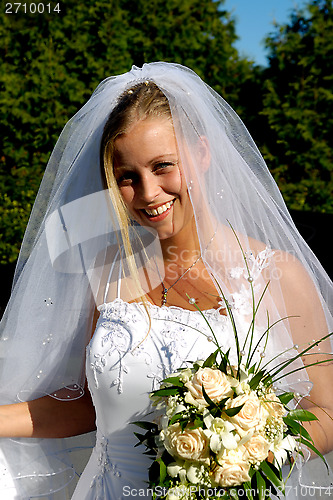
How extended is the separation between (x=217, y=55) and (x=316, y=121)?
122 centimetres

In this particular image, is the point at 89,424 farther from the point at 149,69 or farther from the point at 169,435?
the point at 149,69

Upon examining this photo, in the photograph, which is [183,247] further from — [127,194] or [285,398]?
[285,398]

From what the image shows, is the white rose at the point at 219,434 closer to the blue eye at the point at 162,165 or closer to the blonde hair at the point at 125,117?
the blonde hair at the point at 125,117

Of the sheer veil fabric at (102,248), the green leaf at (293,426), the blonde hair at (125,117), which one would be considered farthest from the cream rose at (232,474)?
the blonde hair at (125,117)

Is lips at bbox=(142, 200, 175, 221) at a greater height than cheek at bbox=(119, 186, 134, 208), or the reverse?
cheek at bbox=(119, 186, 134, 208)

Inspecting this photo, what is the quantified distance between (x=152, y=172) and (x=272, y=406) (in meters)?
0.93

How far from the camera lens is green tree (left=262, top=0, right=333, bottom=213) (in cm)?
561

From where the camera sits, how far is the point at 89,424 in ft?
7.86

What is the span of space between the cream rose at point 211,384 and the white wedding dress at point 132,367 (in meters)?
0.40

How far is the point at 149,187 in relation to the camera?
210 cm

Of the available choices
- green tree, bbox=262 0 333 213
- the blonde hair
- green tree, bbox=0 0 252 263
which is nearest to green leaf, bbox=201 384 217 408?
the blonde hair

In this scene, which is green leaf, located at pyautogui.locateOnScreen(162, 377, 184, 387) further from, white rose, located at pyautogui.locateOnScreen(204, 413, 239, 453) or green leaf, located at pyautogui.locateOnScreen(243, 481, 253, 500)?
green leaf, located at pyautogui.locateOnScreen(243, 481, 253, 500)

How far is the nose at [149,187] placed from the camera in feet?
6.88

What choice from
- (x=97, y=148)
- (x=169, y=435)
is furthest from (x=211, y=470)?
(x=97, y=148)
